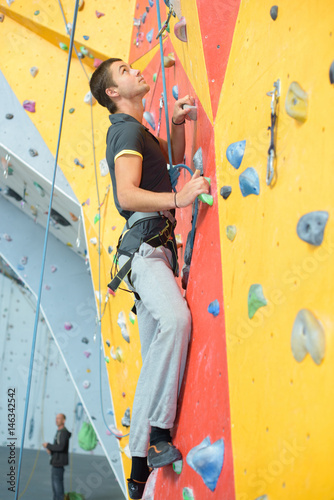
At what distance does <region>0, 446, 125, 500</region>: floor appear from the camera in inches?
186

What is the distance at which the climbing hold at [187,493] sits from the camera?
1.33 meters

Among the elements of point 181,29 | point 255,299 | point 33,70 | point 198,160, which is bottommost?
point 255,299

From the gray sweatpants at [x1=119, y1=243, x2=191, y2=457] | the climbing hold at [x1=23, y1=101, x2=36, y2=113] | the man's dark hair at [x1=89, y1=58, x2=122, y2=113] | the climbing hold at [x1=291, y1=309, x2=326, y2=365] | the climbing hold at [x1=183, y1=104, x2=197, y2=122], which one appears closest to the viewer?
the climbing hold at [x1=291, y1=309, x2=326, y2=365]

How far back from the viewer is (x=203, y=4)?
1749mm

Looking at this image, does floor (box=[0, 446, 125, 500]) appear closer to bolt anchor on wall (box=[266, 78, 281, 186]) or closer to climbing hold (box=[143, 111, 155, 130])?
climbing hold (box=[143, 111, 155, 130])

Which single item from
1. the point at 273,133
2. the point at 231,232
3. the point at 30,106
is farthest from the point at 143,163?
the point at 30,106

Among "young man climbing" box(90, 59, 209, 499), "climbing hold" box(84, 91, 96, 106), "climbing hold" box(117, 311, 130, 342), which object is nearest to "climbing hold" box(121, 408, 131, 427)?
"climbing hold" box(117, 311, 130, 342)

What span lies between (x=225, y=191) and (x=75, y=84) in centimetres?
227

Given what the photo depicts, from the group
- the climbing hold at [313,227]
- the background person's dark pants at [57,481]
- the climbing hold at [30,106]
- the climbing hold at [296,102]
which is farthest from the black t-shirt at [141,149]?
the background person's dark pants at [57,481]

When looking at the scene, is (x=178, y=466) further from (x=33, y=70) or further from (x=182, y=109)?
(x=33, y=70)

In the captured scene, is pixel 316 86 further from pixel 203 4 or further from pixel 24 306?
pixel 24 306

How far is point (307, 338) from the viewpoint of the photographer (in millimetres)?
966

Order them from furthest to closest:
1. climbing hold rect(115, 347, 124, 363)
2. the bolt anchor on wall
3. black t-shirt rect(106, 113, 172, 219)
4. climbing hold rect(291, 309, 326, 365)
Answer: climbing hold rect(115, 347, 124, 363)
black t-shirt rect(106, 113, 172, 219)
the bolt anchor on wall
climbing hold rect(291, 309, 326, 365)

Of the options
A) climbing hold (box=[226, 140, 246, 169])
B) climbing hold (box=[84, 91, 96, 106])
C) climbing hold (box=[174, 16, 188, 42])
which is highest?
climbing hold (box=[84, 91, 96, 106])
